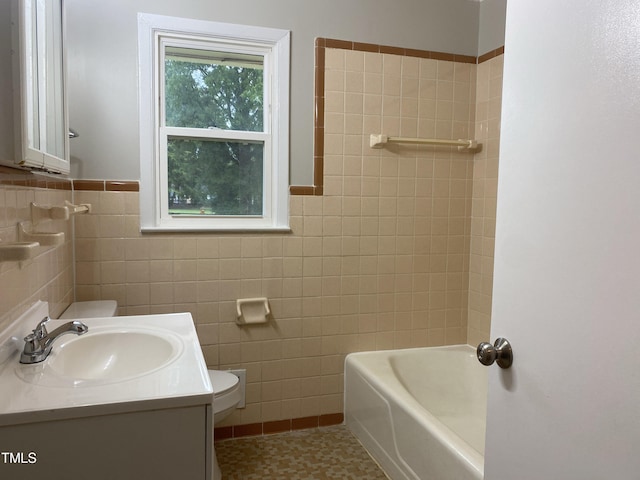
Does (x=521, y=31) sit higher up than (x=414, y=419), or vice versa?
(x=521, y=31)

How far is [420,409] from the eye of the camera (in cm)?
196

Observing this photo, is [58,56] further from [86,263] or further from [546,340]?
[546,340]

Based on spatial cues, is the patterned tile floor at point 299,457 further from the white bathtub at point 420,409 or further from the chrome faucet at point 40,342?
the chrome faucet at point 40,342

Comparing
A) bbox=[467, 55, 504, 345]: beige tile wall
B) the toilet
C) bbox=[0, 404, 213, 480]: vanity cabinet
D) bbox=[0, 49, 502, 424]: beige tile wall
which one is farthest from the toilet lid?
bbox=[467, 55, 504, 345]: beige tile wall

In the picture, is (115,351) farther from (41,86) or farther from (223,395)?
(41,86)

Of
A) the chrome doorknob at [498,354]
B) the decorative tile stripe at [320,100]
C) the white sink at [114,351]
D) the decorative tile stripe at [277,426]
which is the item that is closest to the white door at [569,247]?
the chrome doorknob at [498,354]

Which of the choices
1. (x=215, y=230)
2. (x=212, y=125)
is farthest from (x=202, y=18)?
(x=215, y=230)

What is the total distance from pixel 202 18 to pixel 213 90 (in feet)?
1.12

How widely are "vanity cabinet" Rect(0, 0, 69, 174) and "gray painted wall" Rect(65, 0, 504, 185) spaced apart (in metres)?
0.48

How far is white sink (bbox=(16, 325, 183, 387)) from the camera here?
4.51 ft

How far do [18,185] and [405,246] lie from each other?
1942 millimetres

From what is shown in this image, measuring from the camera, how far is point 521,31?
3.23 feet

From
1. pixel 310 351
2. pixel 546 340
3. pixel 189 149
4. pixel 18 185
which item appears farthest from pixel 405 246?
pixel 18 185

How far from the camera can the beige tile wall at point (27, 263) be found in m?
1.18
